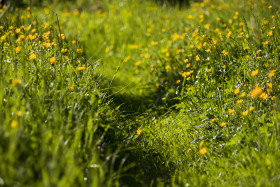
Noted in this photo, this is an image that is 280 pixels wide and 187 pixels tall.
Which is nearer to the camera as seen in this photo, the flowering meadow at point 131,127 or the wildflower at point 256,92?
the flowering meadow at point 131,127

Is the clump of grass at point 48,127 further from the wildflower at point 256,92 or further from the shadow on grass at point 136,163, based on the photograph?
the wildflower at point 256,92

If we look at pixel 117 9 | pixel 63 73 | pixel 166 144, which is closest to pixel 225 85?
pixel 166 144

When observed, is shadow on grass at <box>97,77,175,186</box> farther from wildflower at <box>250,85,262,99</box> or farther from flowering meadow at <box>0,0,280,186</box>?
wildflower at <box>250,85,262,99</box>

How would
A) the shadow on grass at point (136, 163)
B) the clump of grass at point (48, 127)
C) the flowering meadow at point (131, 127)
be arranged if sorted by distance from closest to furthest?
the clump of grass at point (48, 127) < the flowering meadow at point (131, 127) < the shadow on grass at point (136, 163)

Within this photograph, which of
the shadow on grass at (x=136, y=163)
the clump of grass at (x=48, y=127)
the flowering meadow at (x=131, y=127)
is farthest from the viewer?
the shadow on grass at (x=136, y=163)

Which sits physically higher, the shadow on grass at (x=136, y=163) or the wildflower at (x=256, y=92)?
the wildflower at (x=256, y=92)

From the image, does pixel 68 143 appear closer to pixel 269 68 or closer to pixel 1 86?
pixel 1 86

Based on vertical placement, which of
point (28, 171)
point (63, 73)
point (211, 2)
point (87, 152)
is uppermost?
point (211, 2)

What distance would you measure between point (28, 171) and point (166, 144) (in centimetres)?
116

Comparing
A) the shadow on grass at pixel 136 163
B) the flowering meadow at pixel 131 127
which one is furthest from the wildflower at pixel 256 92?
the shadow on grass at pixel 136 163

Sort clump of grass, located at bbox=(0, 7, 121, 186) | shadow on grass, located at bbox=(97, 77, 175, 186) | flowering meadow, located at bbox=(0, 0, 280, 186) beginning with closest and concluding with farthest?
1. clump of grass, located at bbox=(0, 7, 121, 186)
2. flowering meadow, located at bbox=(0, 0, 280, 186)
3. shadow on grass, located at bbox=(97, 77, 175, 186)

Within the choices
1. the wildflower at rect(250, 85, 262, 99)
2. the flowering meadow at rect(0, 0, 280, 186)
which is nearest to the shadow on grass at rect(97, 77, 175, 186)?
the flowering meadow at rect(0, 0, 280, 186)

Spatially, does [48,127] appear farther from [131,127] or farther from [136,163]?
[131,127]

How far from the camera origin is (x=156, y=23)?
5.19 metres
